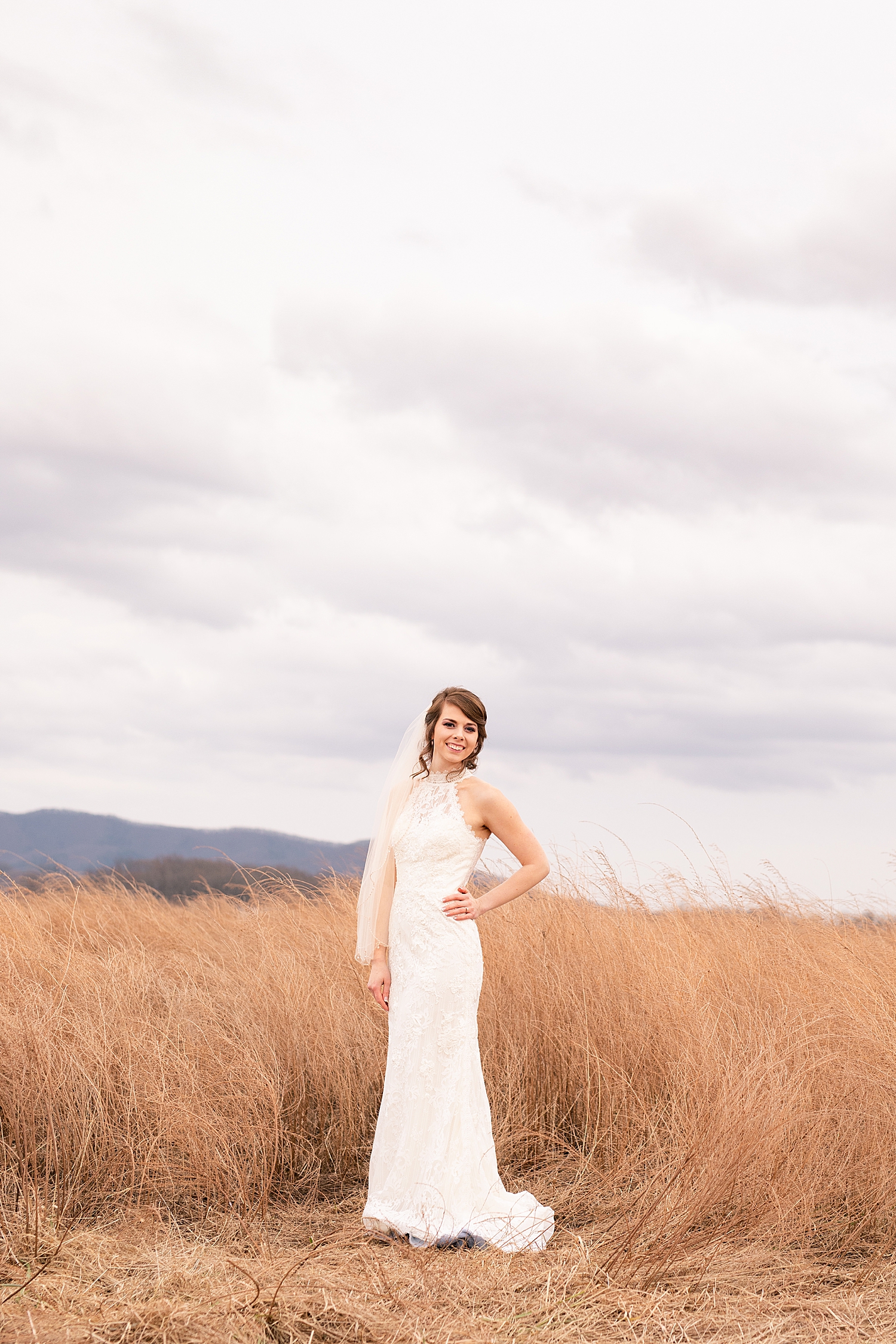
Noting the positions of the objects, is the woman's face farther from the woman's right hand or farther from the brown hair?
the woman's right hand

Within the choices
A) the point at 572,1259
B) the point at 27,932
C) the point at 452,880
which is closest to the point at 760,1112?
the point at 572,1259

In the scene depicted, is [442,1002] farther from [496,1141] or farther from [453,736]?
[496,1141]

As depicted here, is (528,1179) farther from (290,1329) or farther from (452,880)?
(290,1329)

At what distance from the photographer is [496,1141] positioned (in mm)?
5242

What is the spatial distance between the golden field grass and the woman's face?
202 cm

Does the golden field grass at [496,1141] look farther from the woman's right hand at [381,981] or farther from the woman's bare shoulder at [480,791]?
the woman's bare shoulder at [480,791]

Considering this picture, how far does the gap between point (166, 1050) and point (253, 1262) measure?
183 centimetres

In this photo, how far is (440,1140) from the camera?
434 centimetres

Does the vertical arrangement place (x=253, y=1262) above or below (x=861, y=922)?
below

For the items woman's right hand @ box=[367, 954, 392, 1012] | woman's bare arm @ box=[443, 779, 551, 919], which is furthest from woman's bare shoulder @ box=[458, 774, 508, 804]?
woman's right hand @ box=[367, 954, 392, 1012]

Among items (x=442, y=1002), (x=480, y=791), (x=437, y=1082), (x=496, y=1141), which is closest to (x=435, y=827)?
(x=480, y=791)

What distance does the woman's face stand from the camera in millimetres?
4613

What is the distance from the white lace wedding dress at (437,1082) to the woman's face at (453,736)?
7.8 inches

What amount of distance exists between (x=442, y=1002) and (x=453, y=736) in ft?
3.85
